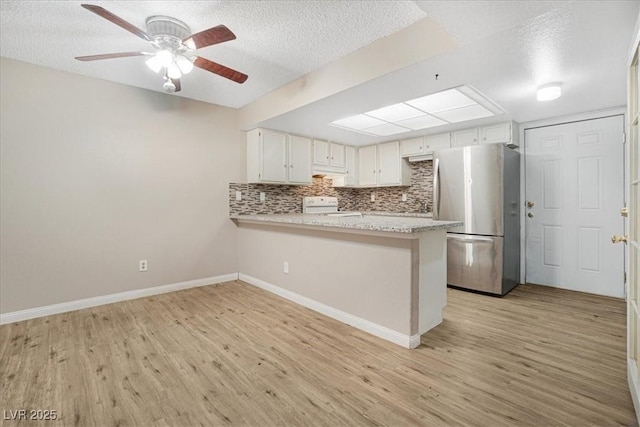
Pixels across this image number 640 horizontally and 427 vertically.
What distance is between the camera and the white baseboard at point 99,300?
8.90 feet

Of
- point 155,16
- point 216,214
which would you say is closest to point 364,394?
point 155,16

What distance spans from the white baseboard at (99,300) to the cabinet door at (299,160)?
169 cm

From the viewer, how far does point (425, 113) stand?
346 cm

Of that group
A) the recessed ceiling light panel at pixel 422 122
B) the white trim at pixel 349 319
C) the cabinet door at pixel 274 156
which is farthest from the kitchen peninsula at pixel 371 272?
the recessed ceiling light panel at pixel 422 122

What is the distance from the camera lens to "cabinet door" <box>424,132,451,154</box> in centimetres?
424

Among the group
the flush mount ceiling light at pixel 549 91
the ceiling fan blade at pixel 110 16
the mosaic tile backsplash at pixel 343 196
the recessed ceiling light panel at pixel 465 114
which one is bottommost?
the mosaic tile backsplash at pixel 343 196

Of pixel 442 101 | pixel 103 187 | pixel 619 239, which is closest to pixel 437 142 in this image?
pixel 442 101

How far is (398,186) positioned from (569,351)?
346 centimetres

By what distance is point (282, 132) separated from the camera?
4.20m

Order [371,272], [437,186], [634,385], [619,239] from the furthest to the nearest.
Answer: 1. [437,186]
2. [371,272]
3. [619,239]
4. [634,385]

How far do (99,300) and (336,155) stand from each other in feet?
12.1

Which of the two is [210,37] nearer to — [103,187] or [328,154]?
[103,187]

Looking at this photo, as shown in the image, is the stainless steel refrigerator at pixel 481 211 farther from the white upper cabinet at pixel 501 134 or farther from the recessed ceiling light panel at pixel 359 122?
the recessed ceiling light panel at pixel 359 122

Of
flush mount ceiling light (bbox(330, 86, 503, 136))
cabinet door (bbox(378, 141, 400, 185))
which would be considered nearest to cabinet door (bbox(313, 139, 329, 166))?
flush mount ceiling light (bbox(330, 86, 503, 136))
